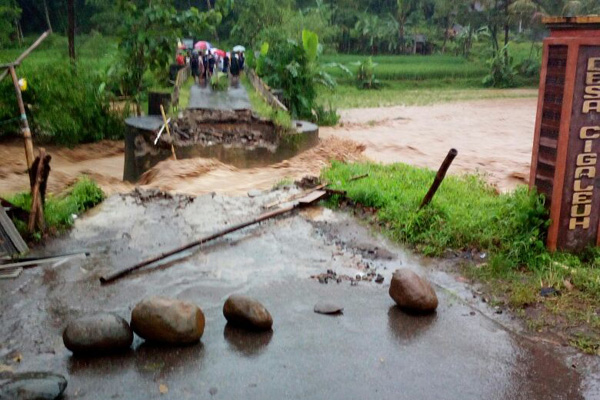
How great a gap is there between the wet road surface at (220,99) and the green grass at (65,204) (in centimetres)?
623

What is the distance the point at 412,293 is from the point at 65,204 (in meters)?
5.49

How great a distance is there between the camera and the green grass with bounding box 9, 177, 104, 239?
8.66 m

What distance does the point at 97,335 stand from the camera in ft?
17.6

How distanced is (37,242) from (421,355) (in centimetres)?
522

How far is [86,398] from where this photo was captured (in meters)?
4.80

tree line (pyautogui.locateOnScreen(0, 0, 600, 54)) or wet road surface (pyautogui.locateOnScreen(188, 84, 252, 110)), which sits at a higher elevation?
tree line (pyautogui.locateOnScreen(0, 0, 600, 54))

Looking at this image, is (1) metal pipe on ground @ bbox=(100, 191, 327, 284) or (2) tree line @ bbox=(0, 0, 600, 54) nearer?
(1) metal pipe on ground @ bbox=(100, 191, 327, 284)

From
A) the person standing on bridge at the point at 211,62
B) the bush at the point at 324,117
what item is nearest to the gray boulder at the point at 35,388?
the bush at the point at 324,117

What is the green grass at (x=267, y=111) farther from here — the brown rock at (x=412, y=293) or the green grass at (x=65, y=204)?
the brown rock at (x=412, y=293)

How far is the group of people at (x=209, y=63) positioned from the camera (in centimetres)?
2414

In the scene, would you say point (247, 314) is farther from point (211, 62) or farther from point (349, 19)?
point (349, 19)

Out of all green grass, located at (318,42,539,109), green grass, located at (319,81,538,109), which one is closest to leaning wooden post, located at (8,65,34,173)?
green grass, located at (319,81,538,109)

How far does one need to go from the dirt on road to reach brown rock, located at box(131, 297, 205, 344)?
4811 mm

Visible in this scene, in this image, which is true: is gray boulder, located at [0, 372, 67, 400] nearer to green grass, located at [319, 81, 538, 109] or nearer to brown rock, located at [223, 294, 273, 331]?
brown rock, located at [223, 294, 273, 331]
